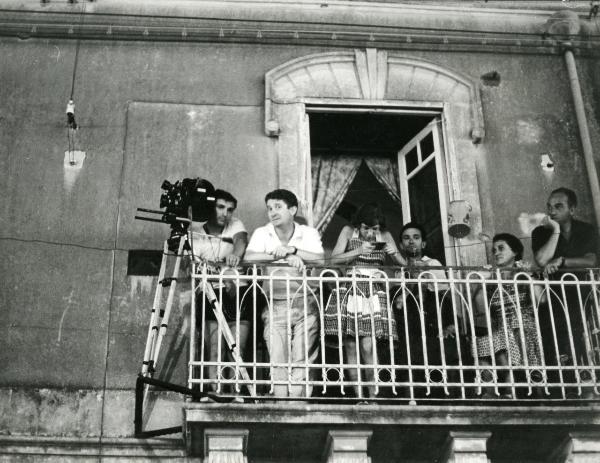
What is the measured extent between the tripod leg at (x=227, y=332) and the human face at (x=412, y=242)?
1.78m

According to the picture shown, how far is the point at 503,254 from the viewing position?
31.5 ft

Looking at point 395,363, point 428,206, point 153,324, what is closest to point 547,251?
point 428,206

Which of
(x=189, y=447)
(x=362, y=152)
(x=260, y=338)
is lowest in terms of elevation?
(x=189, y=447)

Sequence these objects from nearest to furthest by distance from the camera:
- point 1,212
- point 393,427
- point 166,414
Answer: point 393,427
point 166,414
point 1,212

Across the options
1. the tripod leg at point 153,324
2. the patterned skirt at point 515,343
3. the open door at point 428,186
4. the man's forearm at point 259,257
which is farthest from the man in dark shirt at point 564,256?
the tripod leg at point 153,324

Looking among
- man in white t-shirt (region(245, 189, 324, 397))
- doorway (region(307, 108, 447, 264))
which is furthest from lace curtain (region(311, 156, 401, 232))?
man in white t-shirt (region(245, 189, 324, 397))

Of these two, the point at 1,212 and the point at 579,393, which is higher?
the point at 1,212

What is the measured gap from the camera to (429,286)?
30.4 feet

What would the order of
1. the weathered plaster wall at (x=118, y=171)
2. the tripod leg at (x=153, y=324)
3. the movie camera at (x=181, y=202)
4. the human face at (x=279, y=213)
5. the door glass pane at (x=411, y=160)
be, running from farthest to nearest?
1. the door glass pane at (x=411, y=160)
2. the human face at (x=279, y=213)
3. the weathered plaster wall at (x=118, y=171)
4. the movie camera at (x=181, y=202)
5. the tripod leg at (x=153, y=324)

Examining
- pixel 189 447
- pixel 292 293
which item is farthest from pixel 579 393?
pixel 189 447

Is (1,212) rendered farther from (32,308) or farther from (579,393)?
(579,393)

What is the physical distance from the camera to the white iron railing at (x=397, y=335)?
8.66m

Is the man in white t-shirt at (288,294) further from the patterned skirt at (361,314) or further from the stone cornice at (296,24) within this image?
the stone cornice at (296,24)

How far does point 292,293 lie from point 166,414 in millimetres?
1377
